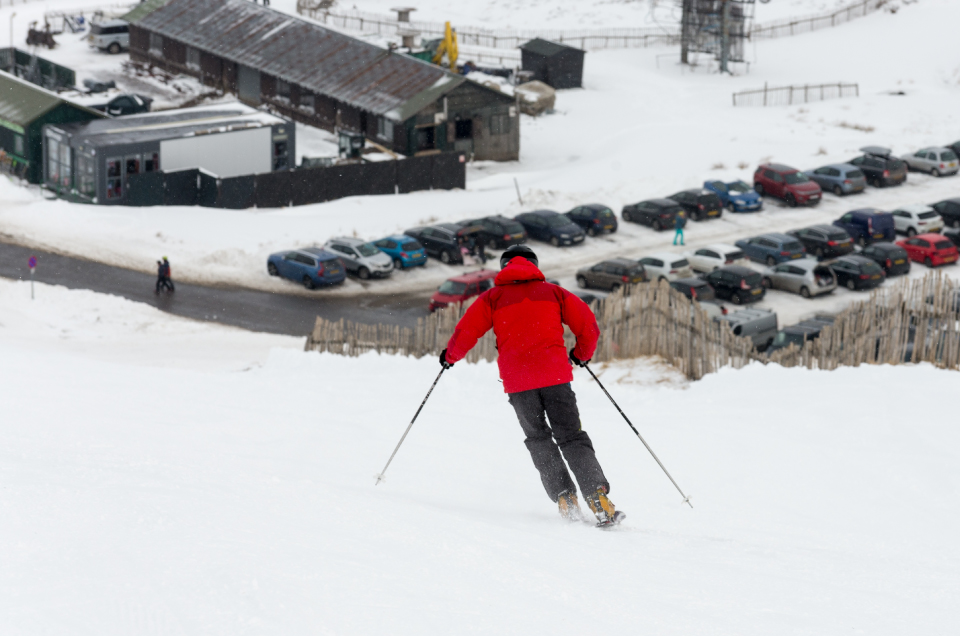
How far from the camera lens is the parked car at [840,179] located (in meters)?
42.0

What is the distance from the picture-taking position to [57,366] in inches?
519

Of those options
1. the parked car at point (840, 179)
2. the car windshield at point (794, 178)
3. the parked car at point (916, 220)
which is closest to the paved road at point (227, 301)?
the car windshield at point (794, 178)

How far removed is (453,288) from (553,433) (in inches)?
830

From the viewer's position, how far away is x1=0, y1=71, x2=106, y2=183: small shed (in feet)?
126

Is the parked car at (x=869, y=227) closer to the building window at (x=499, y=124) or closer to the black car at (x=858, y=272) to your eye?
the black car at (x=858, y=272)

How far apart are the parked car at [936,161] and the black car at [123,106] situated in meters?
34.0

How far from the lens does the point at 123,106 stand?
46906 millimetres

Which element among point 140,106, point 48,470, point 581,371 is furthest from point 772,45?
point 48,470

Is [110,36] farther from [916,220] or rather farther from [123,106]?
[916,220]

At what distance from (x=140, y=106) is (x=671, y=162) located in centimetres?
2385

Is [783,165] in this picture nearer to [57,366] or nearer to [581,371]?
[581,371]

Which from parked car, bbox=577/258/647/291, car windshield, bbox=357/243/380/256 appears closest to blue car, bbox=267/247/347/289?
car windshield, bbox=357/243/380/256

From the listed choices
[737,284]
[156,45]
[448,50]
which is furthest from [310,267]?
[156,45]

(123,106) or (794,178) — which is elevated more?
(123,106)
